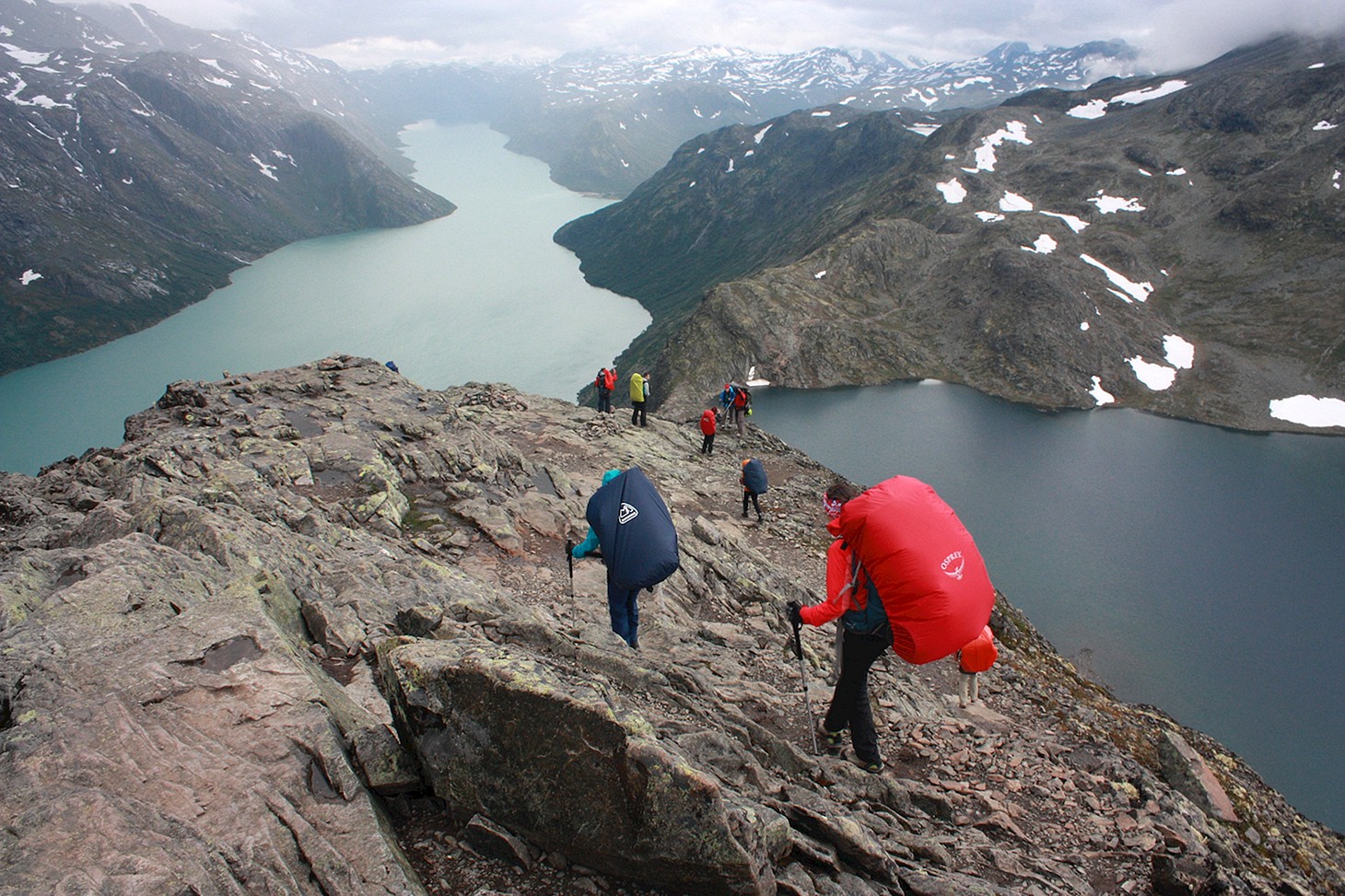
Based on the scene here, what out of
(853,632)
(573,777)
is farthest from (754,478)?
(573,777)

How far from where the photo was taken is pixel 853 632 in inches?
310

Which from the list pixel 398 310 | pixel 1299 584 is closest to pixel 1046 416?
pixel 1299 584

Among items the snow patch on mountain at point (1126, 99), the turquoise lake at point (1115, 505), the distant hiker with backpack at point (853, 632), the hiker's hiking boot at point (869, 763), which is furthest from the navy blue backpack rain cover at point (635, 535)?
the snow patch on mountain at point (1126, 99)

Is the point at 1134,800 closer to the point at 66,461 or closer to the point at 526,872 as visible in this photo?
the point at 526,872

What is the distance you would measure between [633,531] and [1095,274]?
119 metres

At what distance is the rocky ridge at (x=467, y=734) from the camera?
5.19 m

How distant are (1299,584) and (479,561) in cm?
5300

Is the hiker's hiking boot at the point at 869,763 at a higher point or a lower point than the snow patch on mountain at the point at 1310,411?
higher

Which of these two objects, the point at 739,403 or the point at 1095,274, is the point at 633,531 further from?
the point at 1095,274

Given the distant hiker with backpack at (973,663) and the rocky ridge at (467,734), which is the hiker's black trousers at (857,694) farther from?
the distant hiker with backpack at (973,663)

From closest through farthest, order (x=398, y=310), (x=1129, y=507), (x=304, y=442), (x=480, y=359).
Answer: (x=304, y=442), (x=1129, y=507), (x=480, y=359), (x=398, y=310)

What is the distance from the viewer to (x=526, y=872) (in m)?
5.37

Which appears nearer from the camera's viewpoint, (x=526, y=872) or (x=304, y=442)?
(x=526, y=872)

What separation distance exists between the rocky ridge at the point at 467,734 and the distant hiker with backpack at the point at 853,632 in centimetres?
52
